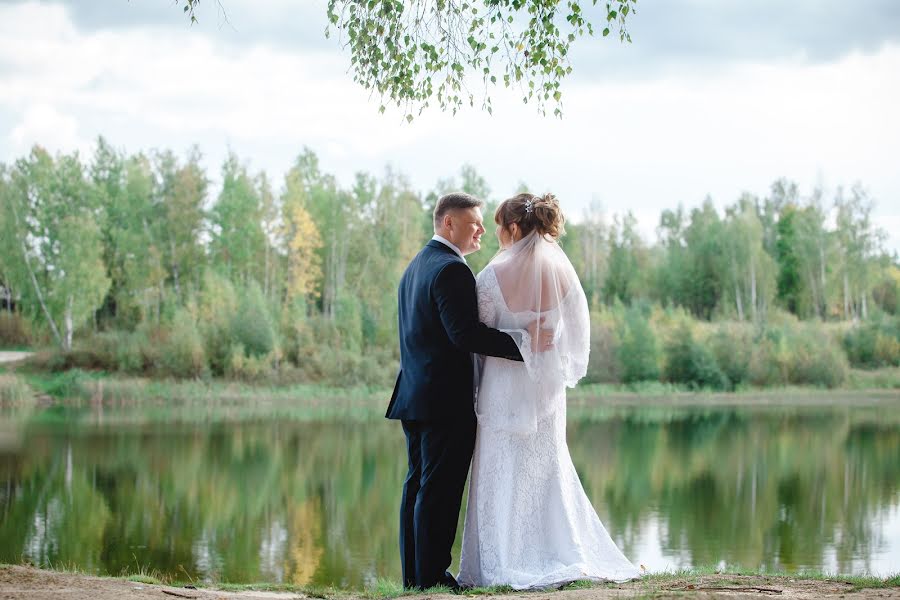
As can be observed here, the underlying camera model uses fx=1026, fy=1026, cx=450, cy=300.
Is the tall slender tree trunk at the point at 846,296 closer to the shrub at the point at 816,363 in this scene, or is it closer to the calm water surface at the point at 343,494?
the shrub at the point at 816,363

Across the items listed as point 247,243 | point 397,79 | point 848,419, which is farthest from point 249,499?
point 247,243

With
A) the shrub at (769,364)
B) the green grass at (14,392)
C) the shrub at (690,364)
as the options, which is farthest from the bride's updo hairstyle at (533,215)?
the shrub at (769,364)

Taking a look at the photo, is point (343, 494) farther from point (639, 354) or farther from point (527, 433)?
point (639, 354)

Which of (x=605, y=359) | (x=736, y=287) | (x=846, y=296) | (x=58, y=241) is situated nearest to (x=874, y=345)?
(x=846, y=296)

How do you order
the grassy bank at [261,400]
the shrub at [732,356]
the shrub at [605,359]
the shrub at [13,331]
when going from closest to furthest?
1. the grassy bank at [261,400]
2. the shrub at [13,331]
3. the shrub at [605,359]
4. the shrub at [732,356]

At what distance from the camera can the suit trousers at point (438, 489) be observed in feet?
15.8

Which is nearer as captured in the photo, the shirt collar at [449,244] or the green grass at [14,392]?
the shirt collar at [449,244]

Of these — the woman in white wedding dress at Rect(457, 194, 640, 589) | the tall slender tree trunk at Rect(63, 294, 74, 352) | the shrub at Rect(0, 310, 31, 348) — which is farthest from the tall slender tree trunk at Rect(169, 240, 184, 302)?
the woman in white wedding dress at Rect(457, 194, 640, 589)

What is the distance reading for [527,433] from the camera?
16.0 feet

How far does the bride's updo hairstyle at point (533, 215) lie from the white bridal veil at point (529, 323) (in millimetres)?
45

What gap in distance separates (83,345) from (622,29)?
1175 inches

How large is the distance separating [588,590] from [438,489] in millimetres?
849

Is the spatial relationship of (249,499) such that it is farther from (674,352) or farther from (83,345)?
(674,352)

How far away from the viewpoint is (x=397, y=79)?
20.9 feet
